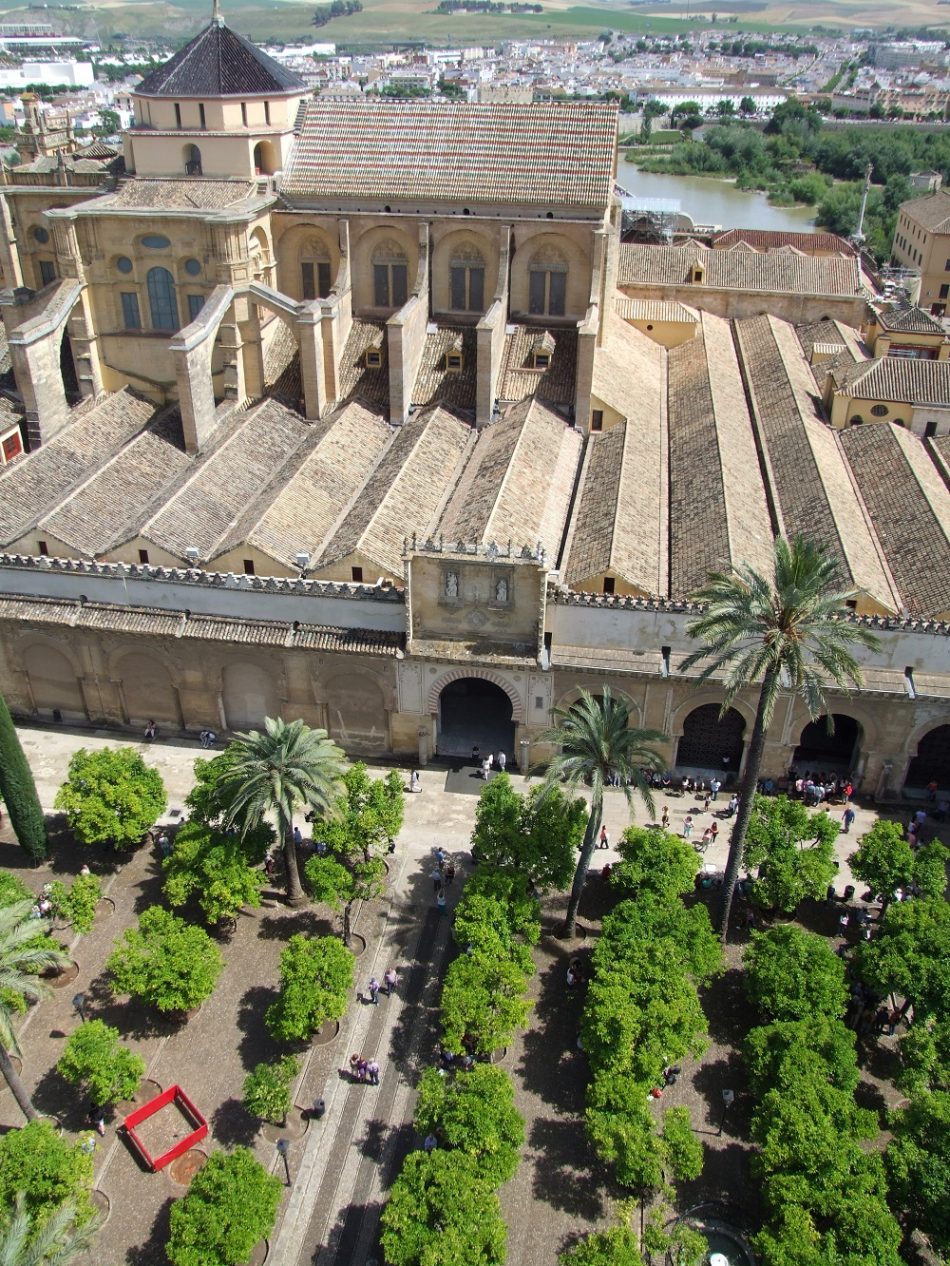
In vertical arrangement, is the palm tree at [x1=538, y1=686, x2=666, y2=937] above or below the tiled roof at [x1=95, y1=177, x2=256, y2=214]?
below

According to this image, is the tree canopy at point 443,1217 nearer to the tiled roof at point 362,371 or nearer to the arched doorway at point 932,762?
the arched doorway at point 932,762

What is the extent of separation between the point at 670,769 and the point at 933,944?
12.7 metres

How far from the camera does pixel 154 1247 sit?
2383cm

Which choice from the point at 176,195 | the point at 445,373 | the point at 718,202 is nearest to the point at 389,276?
the point at 445,373

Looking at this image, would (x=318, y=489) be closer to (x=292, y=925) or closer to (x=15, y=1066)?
(x=292, y=925)

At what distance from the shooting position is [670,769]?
38969 millimetres

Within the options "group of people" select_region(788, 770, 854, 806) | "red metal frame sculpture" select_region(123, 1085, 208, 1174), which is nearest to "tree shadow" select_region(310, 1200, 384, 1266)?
"red metal frame sculpture" select_region(123, 1085, 208, 1174)

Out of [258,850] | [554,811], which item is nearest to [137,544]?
[258,850]

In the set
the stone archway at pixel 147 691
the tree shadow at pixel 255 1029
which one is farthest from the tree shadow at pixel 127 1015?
the stone archway at pixel 147 691

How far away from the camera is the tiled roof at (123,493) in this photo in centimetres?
3988

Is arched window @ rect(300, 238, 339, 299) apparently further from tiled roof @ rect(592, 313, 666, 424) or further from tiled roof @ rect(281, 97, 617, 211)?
tiled roof @ rect(592, 313, 666, 424)

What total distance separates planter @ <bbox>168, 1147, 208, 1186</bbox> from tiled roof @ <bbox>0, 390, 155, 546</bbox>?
76.1 ft

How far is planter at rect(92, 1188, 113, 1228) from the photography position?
79.9ft

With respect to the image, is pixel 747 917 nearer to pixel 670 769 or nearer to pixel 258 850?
pixel 670 769
